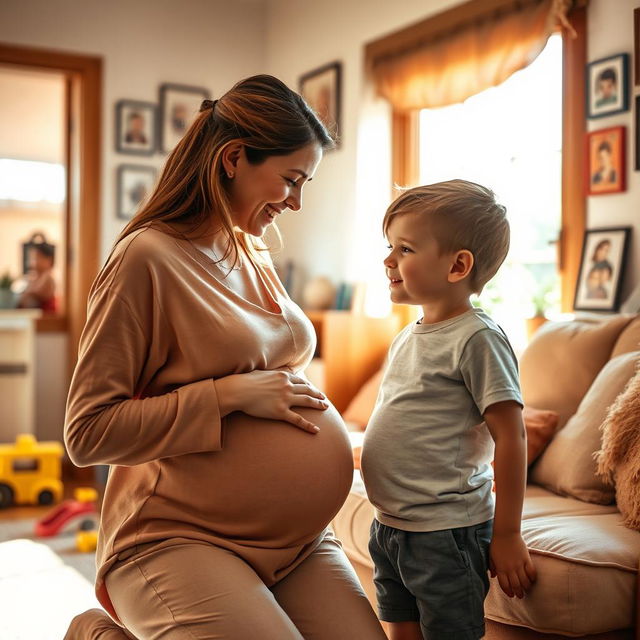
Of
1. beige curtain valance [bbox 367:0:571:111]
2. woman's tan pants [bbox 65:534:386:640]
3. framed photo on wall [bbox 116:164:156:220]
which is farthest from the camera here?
framed photo on wall [bbox 116:164:156:220]

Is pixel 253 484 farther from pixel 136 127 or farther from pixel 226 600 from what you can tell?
pixel 136 127

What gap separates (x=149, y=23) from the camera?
16.0ft

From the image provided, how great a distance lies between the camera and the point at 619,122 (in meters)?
2.88

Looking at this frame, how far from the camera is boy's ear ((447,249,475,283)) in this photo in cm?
136

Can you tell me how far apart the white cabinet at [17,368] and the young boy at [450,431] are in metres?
3.48

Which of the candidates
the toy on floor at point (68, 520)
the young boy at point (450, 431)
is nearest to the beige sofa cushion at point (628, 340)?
the young boy at point (450, 431)

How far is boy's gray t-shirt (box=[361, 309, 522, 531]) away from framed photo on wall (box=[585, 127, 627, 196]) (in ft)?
5.68

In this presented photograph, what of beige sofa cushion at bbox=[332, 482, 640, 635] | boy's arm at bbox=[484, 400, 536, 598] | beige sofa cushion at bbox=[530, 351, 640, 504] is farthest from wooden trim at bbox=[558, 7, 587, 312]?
boy's arm at bbox=[484, 400, 536, 598]

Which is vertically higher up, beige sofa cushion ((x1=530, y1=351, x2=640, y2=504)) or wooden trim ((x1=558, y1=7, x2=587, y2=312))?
wooden trim ((x1=558, y1=7, x2=587, y2=312))

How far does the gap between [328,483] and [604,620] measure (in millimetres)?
597

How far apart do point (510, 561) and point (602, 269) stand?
1796mm

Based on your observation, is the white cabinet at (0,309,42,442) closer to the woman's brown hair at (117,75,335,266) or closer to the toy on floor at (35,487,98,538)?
the toy on floor at (35,487,98,538)

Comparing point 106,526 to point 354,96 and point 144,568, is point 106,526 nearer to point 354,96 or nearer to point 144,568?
point 144,568

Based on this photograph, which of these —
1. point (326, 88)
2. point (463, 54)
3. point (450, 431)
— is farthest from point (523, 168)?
point (450, 431)
